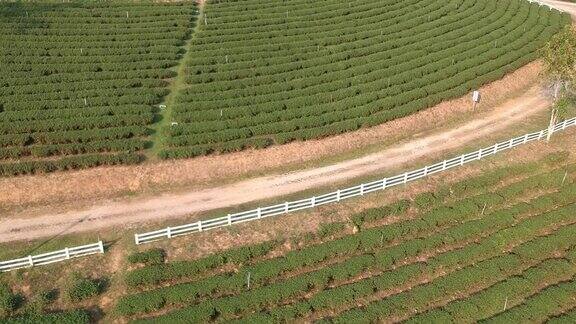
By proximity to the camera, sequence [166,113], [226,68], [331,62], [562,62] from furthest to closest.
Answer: [331,62], [226,68], [166,113], [562,62]

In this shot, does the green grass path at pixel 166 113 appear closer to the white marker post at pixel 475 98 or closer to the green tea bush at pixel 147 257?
the green tea bush at pixel 147 257

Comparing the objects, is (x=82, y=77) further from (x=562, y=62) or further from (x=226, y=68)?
(x=562, y=62)

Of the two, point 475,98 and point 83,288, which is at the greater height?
point 475,98

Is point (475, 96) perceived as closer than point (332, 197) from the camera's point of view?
No

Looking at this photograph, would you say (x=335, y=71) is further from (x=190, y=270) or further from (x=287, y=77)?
(x=190, y=270)

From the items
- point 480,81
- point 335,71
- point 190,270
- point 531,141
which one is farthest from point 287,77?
point 190,270

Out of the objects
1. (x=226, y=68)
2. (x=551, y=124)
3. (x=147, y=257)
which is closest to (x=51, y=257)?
(x=147, y=257)

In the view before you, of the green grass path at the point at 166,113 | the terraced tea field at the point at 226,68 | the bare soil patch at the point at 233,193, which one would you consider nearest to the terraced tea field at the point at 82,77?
the terraced tea field at the point at 226,68

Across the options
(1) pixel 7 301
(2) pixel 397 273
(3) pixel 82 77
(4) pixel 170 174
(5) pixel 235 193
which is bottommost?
(2) pixel 397 273
